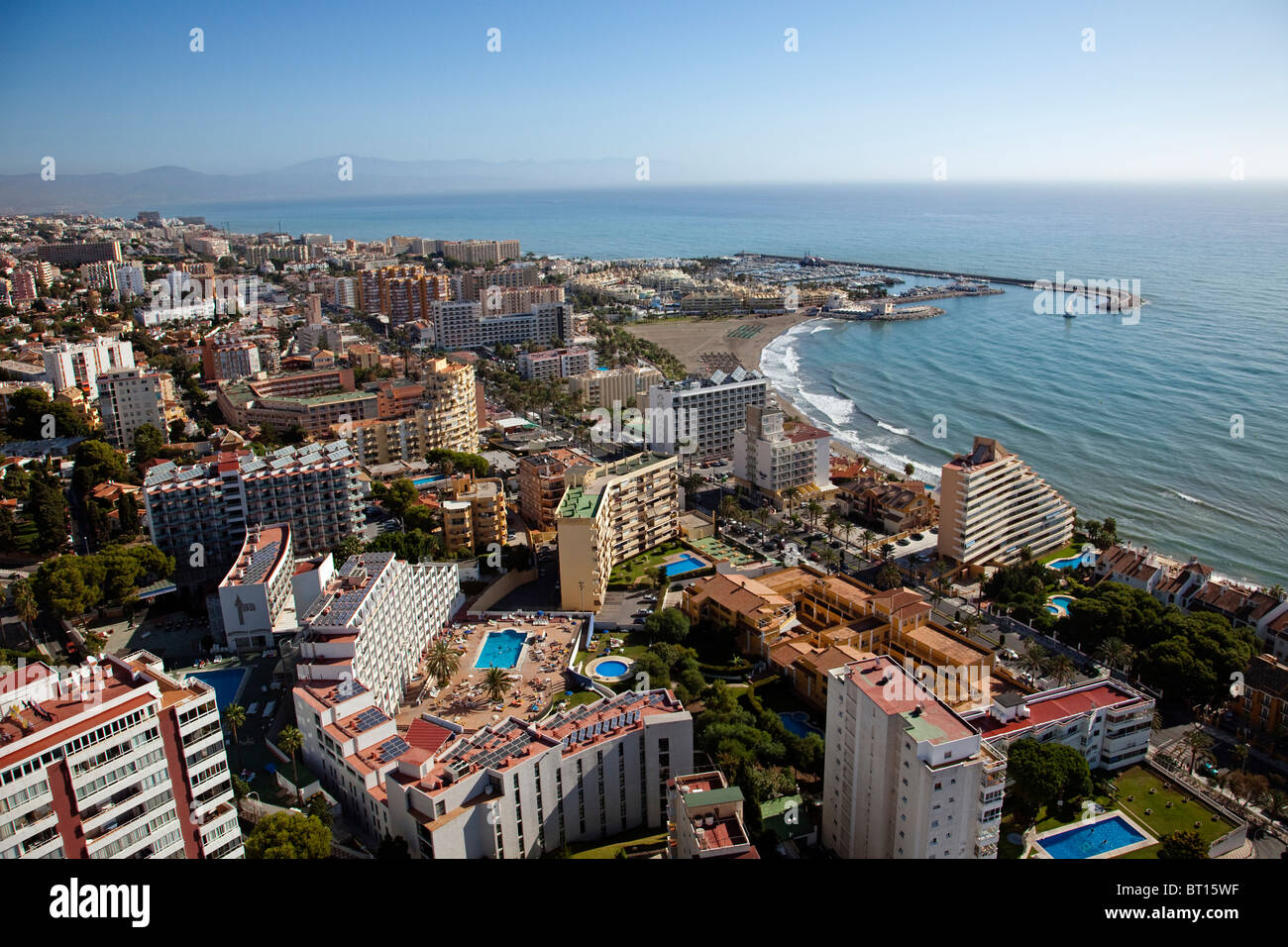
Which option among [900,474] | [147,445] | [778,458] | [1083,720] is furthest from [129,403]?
[1083,720]

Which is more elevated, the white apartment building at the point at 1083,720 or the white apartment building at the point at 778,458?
the white apartment building at the point at 778,458

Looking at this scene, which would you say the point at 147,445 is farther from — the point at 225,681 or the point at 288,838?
the point at 288,838

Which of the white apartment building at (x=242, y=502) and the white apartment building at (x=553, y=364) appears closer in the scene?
the white apartment building at (x=242, y=502)

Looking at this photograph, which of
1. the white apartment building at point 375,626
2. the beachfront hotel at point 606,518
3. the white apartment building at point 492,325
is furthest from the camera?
the white apartment building at point 492,325

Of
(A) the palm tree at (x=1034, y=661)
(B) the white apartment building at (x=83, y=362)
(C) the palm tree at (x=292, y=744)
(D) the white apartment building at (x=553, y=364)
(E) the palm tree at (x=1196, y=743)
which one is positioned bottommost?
(E) the palm tree at (x=1196, y=743)

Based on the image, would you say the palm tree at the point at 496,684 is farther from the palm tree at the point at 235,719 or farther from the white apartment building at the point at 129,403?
the white apartment building at the point at 129,403

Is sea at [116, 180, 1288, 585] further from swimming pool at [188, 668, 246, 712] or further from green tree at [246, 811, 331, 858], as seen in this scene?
green tree at [246, 811, 331, 858]

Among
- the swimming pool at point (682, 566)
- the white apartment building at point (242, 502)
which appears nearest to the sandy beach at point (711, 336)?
the swimming pool at point (682, 566)
